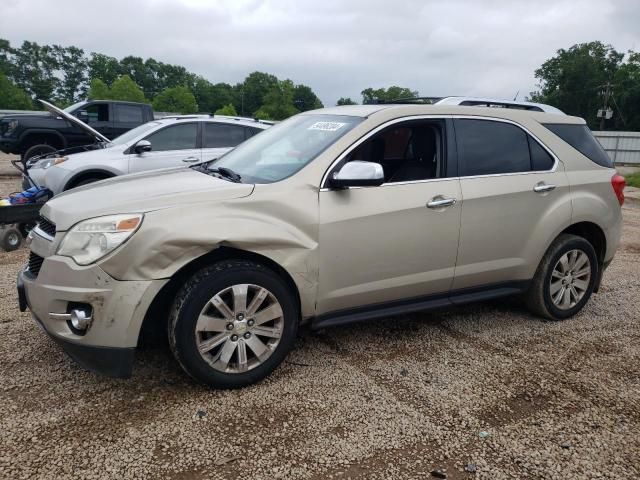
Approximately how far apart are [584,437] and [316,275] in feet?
5.73

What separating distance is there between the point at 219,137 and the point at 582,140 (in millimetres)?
5684

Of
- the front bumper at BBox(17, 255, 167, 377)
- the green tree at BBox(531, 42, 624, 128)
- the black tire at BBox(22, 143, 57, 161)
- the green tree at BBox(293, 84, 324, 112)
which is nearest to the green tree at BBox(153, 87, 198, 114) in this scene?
the green tree at BBox(293, 84, 324, 112)

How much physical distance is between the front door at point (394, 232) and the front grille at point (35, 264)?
5.51 feet

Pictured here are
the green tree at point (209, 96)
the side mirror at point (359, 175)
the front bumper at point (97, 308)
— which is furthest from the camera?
the green tree at point (209, 96)

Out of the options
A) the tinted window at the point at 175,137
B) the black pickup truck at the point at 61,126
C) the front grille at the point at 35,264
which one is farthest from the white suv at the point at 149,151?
the black pickup truck at the point at 61,126

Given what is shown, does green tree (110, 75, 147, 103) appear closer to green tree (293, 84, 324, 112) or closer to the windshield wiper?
green tree (293, 84, 324, 112)

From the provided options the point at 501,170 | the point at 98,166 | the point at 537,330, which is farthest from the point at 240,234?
the point at 98,166

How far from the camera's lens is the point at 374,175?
10.2ft

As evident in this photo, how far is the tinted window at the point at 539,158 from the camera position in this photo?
13.4 ft

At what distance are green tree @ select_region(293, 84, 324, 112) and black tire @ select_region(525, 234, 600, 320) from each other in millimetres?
107996

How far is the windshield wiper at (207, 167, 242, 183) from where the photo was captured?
3.39m

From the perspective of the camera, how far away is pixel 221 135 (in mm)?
8422

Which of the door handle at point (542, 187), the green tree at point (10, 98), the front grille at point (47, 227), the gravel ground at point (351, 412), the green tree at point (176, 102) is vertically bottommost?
the gravel ground at point (351, 412)

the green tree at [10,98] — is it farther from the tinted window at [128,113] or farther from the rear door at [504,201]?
the rear door at [504,201]
